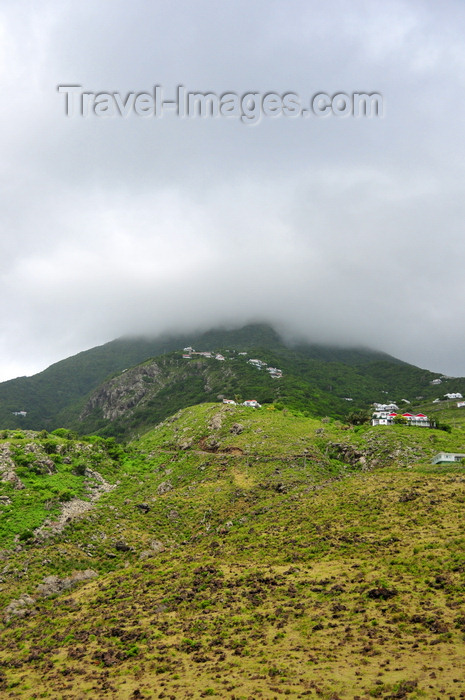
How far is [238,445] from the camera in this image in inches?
2410

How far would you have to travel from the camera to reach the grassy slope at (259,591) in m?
17.6

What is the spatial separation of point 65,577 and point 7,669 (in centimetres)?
1080

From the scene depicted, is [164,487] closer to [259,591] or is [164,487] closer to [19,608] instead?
[19,608]

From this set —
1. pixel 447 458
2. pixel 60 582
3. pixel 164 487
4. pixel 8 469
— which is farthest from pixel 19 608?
pixel 447 458

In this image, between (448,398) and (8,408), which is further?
(8,408)

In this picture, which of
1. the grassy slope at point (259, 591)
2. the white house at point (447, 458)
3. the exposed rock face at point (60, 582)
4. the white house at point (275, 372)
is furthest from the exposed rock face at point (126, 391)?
the white house at point (447, 458)

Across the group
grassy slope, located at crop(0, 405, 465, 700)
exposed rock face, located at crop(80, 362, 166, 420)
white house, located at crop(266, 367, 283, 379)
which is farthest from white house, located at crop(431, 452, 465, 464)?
exposed rock face, located at crop(80, 362, 166, 420)

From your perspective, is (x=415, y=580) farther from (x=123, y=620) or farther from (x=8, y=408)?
(x=8, y=408)

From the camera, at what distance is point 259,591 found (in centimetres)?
2591

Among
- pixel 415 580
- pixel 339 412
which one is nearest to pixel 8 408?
pixel 339 412

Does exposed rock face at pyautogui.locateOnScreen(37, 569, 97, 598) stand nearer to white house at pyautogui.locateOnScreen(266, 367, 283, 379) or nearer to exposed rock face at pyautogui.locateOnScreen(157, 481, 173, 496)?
exposed rock face at pyautogui.locateOnScreen(157, 481, 173, 496)

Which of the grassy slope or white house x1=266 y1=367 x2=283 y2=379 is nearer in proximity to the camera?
Result: the grassy slope

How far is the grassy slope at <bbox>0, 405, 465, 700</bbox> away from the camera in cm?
1764

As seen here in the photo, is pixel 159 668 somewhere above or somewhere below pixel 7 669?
above
